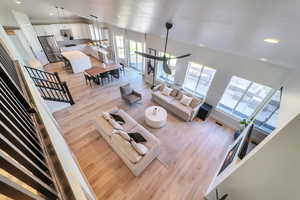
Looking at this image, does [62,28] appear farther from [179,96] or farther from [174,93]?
[179,96]

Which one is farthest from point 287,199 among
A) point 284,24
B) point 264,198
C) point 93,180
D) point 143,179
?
point 93,180

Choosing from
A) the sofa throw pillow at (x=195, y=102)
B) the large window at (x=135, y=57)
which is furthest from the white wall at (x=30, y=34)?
the sofa throw pillow at (x=195, y=102)

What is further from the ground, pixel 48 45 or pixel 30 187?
pixel 30 187

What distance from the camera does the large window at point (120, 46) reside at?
863 cm

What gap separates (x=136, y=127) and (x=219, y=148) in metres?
3.05

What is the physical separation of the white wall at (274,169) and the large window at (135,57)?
289 inches

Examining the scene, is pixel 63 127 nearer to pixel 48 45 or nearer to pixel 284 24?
pixel 284 24

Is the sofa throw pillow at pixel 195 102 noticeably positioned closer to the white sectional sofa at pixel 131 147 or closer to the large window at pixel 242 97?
the large window at pixel 242 97

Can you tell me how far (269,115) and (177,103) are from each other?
3142 mm

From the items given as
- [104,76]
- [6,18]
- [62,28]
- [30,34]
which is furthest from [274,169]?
[62,28]

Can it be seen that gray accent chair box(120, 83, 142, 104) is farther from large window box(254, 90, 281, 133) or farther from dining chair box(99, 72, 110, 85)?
large window box(254, 90, 281, 133)

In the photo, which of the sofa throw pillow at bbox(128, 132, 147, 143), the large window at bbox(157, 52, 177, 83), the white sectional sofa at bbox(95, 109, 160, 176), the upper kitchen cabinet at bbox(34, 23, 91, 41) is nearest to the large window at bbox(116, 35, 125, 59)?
the large window at bbox(157, 52, 177, 83)

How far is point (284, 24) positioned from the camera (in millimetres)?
1309

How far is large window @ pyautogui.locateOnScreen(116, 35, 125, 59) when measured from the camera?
8628 millimetres
